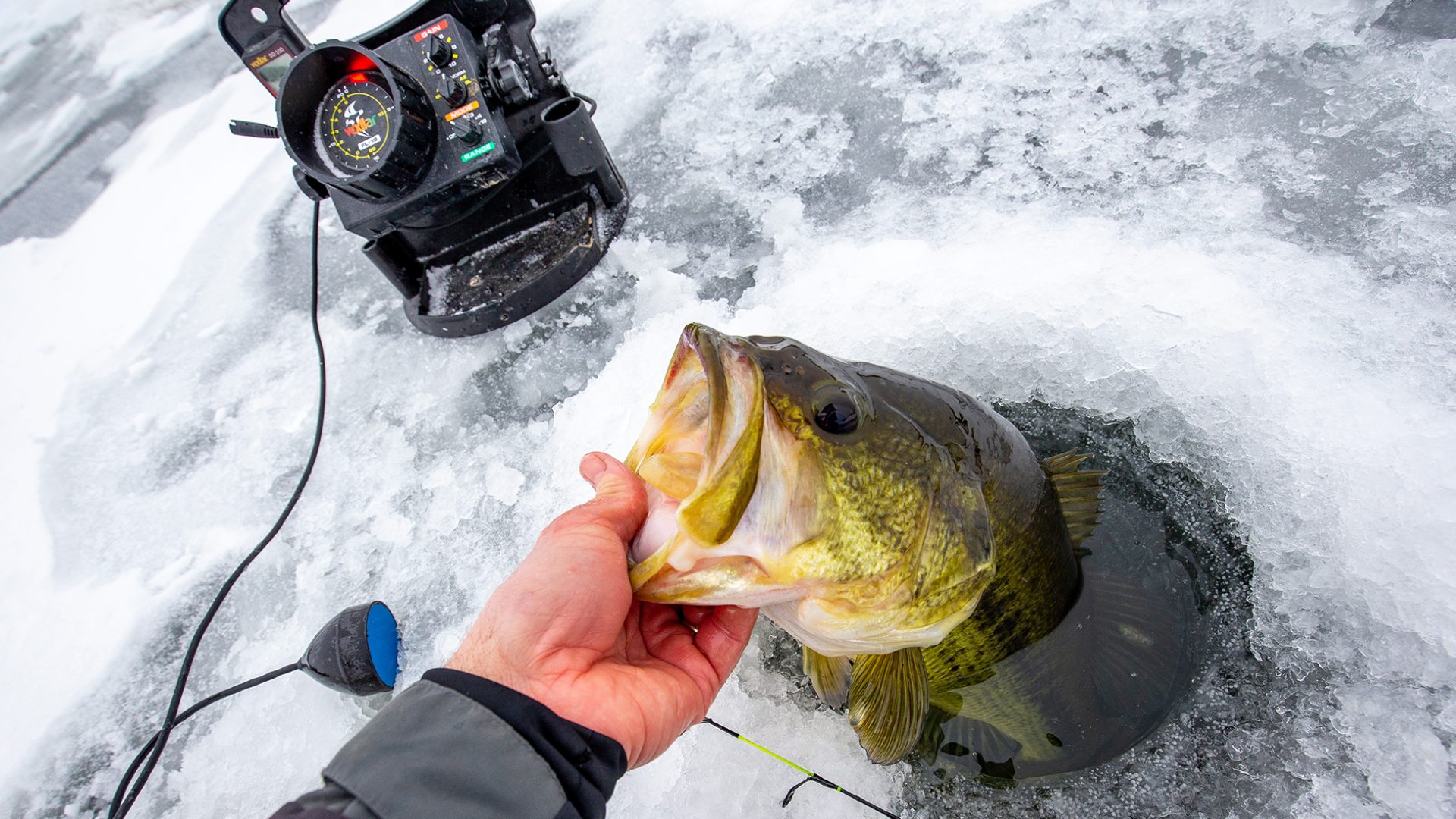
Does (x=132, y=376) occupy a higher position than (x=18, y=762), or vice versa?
(x=132, y=376)

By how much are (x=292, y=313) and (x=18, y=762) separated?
1.60m

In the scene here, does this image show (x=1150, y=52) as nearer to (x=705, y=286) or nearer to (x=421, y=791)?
(x=705, y=286)

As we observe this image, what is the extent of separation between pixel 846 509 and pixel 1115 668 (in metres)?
1.04

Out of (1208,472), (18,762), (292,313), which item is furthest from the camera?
(292,313)

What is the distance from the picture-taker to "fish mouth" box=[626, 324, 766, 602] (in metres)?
1.04

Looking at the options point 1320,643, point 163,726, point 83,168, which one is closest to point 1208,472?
point 1320,643

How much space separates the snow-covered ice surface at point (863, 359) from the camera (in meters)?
1.59

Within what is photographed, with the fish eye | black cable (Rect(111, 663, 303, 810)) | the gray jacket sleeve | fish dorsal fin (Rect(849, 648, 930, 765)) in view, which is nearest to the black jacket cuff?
the gray jacket sleeve

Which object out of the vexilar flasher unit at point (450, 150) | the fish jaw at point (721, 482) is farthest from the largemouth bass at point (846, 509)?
the vexilar flasher unit at point (450, 150)

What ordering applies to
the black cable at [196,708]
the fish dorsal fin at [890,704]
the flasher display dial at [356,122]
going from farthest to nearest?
the flasher display dial at [356,122] < the black cable at [196,708] < the fish dorsal fin at [890,704]

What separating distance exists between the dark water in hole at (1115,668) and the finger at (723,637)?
14.0 inches

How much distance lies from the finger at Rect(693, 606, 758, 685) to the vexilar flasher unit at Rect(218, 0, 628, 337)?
4.17 ft

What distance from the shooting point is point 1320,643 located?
59.5 inches

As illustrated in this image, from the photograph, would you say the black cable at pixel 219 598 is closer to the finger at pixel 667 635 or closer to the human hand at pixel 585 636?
the human hand at pixel 585 636
